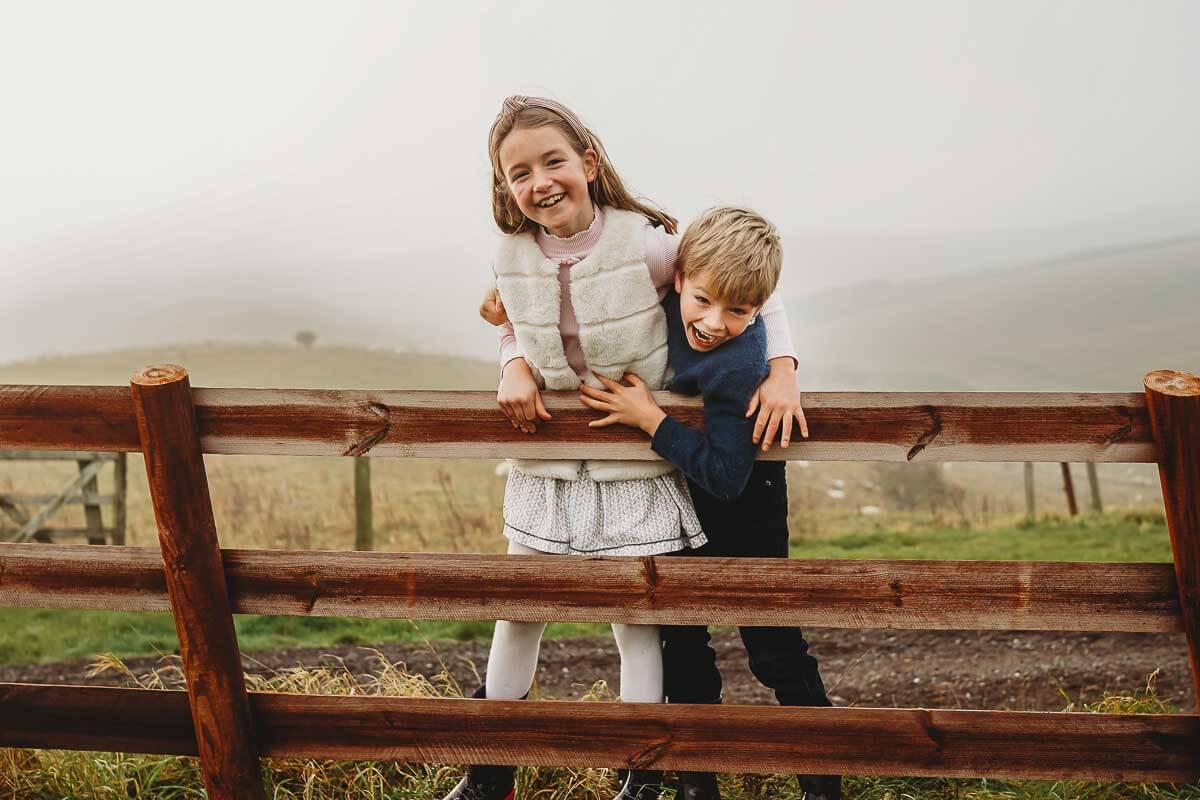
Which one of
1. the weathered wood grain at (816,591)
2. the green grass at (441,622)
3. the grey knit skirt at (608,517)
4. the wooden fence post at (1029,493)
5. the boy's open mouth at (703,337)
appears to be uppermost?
the boy's open mouth at (703,337)

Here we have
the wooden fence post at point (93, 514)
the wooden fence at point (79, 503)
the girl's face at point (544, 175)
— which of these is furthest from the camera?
the wooden fence post at point (93, 514)

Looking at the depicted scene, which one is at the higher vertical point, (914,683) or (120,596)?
(120,596)

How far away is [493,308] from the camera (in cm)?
307

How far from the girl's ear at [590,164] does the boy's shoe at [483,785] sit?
6.35 ft

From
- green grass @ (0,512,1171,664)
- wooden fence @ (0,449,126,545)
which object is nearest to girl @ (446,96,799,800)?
green grass @ (0,512,1171,664)

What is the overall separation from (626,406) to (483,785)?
1.47 meters

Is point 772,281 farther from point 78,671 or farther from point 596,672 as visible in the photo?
point 78,671

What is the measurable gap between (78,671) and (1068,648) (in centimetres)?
623

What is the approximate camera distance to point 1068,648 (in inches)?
232

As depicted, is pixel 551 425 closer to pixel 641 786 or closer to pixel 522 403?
pixel 522 403

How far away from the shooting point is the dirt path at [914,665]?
203 inches

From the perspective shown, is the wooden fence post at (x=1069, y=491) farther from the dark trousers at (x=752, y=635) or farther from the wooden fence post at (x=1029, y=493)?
the dark trousers at (x=752, y=635)

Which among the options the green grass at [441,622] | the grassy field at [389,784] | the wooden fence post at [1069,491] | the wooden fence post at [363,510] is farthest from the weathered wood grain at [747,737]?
the wooden fence post at [1069,491]

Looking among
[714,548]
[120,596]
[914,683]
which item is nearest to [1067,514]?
[914,683]
